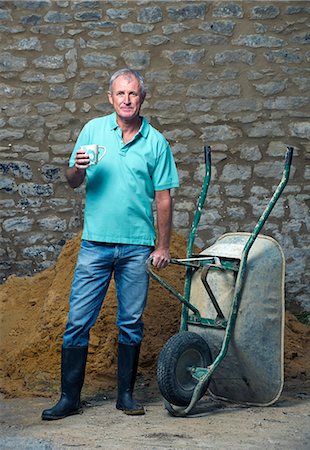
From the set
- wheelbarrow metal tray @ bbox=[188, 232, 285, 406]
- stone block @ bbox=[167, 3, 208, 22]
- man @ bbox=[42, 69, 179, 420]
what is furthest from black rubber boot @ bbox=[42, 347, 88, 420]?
stone block @ bbox=[167, 3, 208, 22]

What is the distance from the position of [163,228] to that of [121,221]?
0.23 meters

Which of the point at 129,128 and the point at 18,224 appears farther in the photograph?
the point at 18,224

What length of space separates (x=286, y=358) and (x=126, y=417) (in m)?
1.92

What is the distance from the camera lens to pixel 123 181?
5098 millimetres

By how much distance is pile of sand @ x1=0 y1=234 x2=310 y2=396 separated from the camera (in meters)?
6.26

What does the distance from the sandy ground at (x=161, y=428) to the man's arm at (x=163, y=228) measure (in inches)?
32.7

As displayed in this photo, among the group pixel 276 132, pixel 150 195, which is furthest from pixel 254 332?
pixel 276 132

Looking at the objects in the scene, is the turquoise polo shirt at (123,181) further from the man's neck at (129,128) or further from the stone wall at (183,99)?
the stone wall at (183,99)

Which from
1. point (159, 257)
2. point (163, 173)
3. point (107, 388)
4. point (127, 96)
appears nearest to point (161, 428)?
point (159, 257)

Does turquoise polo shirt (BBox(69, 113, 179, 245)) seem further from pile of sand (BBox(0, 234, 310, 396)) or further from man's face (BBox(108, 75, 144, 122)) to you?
pile of sand (BBox(0, 234, 310, 396))

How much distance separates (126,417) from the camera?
518 cm

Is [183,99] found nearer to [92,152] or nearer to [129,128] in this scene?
[129,128]

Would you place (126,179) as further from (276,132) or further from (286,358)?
(276,132)

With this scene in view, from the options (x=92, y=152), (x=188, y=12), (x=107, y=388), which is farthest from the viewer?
(x=188, y=12)
